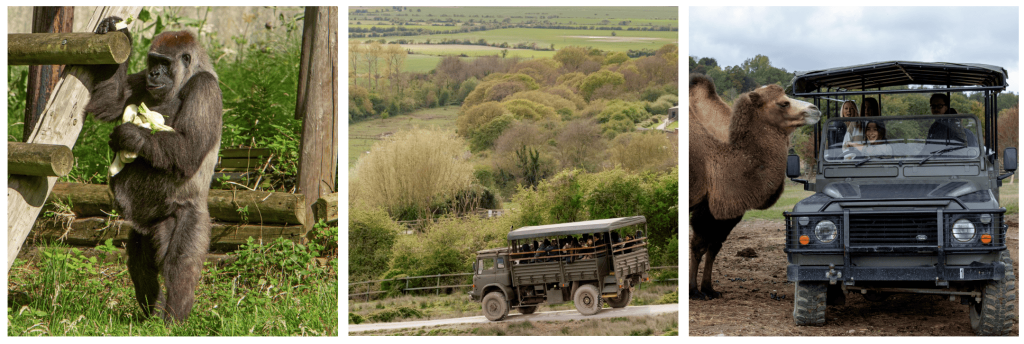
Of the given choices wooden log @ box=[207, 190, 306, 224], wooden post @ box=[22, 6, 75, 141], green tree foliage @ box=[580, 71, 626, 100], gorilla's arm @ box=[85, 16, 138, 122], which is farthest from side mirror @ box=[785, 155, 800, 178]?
wooden post @ box=[22, 6, 75, 141]

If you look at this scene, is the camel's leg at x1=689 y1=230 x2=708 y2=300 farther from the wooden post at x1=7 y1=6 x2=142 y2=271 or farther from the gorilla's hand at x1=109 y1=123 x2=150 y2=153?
the wooden post at x1=7 y1=6 x2=142 y2=271

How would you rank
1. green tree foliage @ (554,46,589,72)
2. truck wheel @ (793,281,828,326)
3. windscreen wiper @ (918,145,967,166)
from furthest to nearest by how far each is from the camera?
green tree foliage @ (554,46,589,72) → windscreen wiper @ (918,145,967,166) → truck wheel @ (793,281,828,326)

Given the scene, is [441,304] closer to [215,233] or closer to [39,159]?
[215,233]

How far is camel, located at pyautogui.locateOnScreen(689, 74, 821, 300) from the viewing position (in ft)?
21.9

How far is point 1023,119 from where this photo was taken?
17.8 feet

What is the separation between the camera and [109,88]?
5.22m

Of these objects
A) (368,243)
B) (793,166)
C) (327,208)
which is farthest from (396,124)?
(793,166)

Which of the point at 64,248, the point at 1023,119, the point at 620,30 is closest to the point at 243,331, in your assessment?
the point at 64,248

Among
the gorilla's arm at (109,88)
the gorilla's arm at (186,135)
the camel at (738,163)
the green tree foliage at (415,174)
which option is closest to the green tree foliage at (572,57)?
the green tree foliage at (415,174)

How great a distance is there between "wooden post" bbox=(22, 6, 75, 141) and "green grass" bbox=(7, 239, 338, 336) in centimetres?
105

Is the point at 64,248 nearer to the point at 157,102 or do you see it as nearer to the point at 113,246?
the point at 113,246

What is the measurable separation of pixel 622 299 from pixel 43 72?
4.74 meters

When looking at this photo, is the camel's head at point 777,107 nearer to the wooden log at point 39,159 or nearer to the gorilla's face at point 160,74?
the gorilla's face at point 160,74

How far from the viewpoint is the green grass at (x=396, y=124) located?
20.6ft
